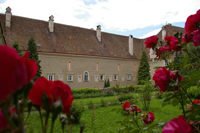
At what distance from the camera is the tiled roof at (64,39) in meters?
19.5

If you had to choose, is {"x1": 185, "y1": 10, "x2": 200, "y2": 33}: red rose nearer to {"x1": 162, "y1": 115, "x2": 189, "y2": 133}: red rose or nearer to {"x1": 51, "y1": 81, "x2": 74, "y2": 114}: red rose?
{"x1": 162, "y1": 115, "x2": 189, "y2": 133}: red rose

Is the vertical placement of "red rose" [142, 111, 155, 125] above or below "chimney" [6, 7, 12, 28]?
below

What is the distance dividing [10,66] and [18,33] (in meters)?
21.8

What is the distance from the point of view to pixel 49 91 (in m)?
0.56

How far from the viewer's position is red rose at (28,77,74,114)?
54 cm

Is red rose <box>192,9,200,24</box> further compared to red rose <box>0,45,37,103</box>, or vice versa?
red rose <box>192,9,200,24</box>

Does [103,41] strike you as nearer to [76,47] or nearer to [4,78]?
[76,47]

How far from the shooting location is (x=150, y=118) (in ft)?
6.16

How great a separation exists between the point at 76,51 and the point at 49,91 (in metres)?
21.8

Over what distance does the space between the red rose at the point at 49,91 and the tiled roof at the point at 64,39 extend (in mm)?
19789

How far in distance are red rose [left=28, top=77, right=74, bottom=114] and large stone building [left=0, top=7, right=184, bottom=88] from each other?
19.5 meters

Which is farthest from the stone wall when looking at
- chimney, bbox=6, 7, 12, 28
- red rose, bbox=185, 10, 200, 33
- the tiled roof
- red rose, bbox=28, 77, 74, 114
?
red rose, bbox=28, 77, 74, 114

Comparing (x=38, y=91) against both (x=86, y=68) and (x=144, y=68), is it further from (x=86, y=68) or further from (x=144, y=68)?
(x=144, y=68)

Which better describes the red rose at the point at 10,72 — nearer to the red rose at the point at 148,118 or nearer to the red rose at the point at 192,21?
the red rose at the point at 192,21
